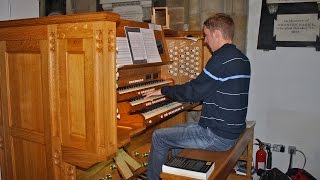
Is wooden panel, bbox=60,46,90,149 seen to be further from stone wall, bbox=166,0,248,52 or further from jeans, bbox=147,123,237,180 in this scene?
stone wall, bbox=166,0,248,52

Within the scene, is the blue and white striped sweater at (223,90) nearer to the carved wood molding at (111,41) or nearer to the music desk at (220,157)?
the music desk at (220,157)

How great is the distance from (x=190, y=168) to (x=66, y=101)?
38.4 inches

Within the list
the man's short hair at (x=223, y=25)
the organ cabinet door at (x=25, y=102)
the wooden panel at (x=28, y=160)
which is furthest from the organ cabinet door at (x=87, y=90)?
the man's short hair at (x=223, y=25)

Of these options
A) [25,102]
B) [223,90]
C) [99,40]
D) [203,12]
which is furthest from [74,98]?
[203,12]

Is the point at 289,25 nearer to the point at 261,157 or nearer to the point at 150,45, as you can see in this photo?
the point at 261,157

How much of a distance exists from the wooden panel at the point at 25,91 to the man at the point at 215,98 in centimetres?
97

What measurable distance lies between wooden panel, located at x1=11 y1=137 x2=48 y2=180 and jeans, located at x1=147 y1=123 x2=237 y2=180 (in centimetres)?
86

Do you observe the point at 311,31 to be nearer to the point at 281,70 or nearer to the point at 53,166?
the point at 281,70

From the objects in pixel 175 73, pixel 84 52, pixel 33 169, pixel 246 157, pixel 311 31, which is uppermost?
pixel 311 31

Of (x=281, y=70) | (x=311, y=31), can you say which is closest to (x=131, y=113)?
(x=281, y=70)

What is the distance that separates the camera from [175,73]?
11.2ft

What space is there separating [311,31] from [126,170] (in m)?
2.64

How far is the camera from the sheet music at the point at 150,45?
2.89 m

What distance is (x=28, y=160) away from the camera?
2.27 m
